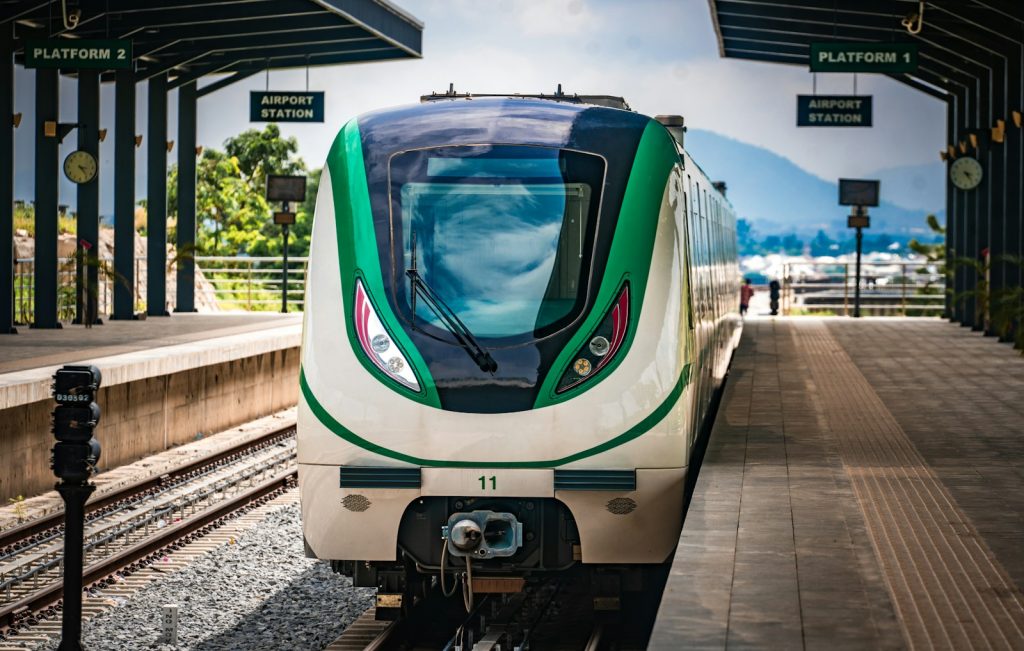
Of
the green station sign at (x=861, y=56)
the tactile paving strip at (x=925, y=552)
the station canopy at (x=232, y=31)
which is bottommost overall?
the tactile paving strip at (x=925, y=552)

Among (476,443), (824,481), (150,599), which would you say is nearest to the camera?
(476,443)

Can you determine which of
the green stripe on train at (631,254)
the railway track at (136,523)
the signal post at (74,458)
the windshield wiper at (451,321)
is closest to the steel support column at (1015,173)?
the railway track at (136,523)

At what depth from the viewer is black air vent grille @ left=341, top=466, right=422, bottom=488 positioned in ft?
26.8

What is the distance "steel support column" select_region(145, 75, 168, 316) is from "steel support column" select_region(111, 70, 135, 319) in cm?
111

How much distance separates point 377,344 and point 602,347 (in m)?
1.22

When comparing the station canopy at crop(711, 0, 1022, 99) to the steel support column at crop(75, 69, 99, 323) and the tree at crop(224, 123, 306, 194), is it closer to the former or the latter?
the steel support column at crop(75, 69, 99, 323)

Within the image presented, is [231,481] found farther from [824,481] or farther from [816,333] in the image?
[816,333]

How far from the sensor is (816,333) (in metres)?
30.3

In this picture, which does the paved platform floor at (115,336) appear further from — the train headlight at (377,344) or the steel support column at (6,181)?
the train headlight at (377,344)

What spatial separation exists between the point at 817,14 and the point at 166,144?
12.3m

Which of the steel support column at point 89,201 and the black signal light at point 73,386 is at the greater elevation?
the steel support column at point 89,201

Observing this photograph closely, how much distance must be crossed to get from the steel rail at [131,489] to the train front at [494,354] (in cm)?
503

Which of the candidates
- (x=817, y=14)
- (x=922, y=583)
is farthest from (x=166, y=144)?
(x=922, y=583)

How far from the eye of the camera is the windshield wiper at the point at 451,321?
323 inches
